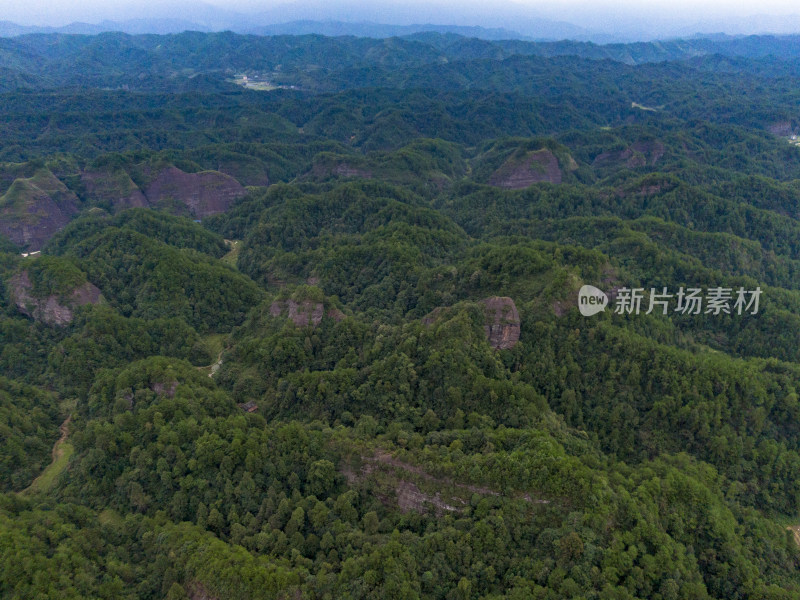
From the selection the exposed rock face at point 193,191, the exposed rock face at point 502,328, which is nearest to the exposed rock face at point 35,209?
the exposed rock face at point 193,191

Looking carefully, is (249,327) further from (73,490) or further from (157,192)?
(157,192)

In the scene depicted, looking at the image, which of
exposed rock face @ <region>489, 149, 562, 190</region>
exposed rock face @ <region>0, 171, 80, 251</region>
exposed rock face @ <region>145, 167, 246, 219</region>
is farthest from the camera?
exposed rock face @ <region>489, 149, 562, 190</region>

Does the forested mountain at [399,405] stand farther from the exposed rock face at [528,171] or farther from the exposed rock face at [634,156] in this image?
the exposed rock face at [634,156]

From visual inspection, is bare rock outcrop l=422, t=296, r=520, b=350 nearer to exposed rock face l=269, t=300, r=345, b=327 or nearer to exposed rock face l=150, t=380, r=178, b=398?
exposed rock face l=269, t=300, r=345, b=327

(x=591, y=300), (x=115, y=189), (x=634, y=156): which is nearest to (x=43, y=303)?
(x=115, y=189)

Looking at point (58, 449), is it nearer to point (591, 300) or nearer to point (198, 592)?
point (198, 592)

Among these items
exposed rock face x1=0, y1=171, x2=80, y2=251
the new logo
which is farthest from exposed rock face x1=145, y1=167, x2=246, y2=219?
the new logo
